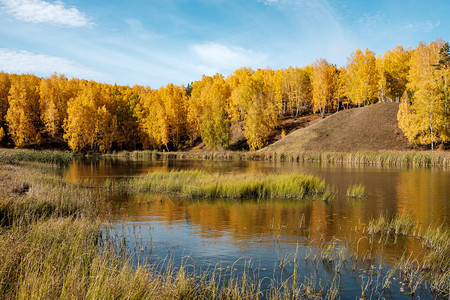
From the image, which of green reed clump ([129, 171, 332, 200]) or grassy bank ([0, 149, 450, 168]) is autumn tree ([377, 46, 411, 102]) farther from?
green reed clump ([129, 171, 332, 200])

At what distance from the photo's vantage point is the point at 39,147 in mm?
82500

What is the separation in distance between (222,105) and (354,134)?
32039 mm

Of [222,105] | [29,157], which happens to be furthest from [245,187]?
[222,105]

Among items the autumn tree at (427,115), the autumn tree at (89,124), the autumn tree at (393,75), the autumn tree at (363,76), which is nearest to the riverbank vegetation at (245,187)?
the autumn tree at (427,115)

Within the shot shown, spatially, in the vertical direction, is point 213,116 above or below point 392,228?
above

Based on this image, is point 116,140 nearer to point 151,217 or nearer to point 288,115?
point 288,115

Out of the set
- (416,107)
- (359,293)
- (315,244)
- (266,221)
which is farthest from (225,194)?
(416,107)

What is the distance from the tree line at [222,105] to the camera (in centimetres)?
6856

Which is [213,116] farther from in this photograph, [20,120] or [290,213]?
[290,213]

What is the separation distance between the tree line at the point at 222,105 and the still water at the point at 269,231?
49717mm

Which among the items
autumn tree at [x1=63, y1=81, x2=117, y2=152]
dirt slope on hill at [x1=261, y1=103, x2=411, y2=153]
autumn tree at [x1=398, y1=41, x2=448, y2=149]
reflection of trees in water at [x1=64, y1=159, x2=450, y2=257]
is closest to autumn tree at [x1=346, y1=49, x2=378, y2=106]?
dirt slope on hill at [x1=261, y1=103, x2=411, y2=153]

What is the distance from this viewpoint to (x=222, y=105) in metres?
86.8

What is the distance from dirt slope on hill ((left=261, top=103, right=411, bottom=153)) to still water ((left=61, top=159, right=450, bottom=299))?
4569 cm

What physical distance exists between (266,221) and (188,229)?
12.9ft
